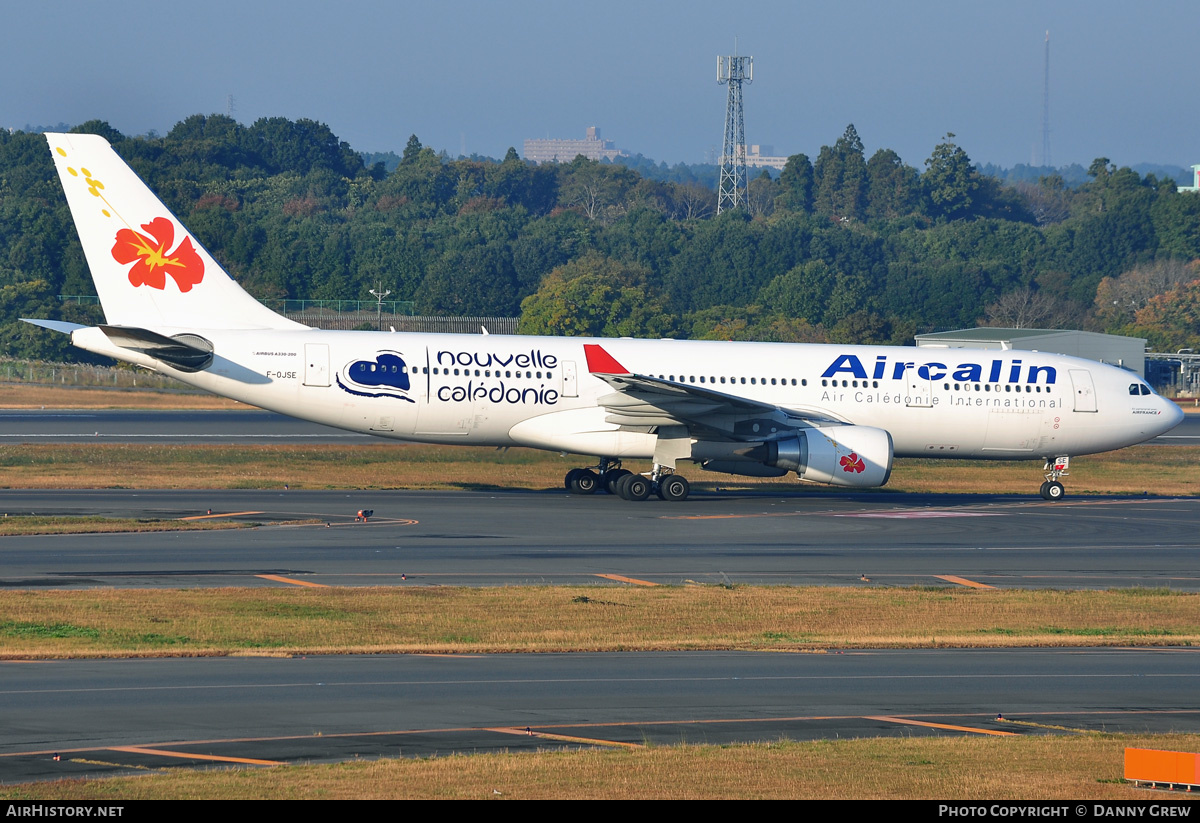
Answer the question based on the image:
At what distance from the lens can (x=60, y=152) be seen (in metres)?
33.7

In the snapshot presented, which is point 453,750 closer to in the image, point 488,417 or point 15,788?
point 15,788

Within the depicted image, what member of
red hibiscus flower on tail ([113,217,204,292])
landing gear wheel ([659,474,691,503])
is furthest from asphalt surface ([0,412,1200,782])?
red hibiscus flower on tail ([113,217,204,292])

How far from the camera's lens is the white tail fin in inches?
1328

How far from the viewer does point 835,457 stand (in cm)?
3319

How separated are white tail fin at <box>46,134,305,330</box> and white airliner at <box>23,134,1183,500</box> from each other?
1.4 inches

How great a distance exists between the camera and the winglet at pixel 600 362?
33906 mm

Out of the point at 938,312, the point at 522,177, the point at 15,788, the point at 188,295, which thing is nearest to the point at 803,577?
the point at 15,788

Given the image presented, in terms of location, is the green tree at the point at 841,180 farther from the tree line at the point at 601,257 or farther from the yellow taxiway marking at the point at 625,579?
the yellow taxiway marking at the point at 625,579

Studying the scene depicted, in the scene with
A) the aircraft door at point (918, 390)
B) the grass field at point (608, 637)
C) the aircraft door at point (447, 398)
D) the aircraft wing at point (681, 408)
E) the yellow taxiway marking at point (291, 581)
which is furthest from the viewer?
the aircraft door at point (918, 390)

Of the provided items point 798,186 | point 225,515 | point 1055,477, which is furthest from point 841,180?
point 225,515

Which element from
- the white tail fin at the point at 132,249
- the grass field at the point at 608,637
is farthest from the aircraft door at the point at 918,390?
the white tail fin at the point at 132,249

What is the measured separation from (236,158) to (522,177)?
1935 inches

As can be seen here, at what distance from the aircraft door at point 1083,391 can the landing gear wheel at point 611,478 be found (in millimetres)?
12633

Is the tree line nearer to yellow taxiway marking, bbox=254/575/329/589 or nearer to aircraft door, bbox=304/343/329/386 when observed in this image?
aircraft door, bbox=304/343/329/386
